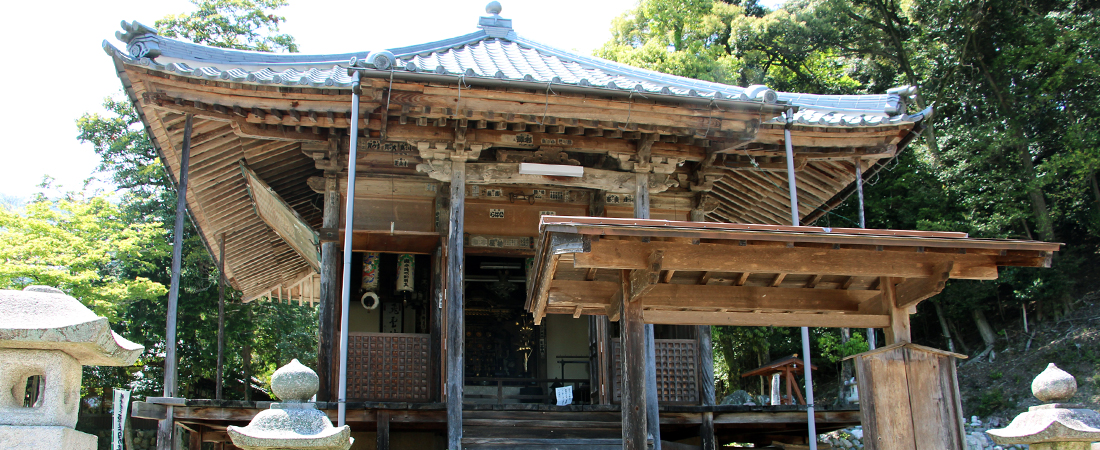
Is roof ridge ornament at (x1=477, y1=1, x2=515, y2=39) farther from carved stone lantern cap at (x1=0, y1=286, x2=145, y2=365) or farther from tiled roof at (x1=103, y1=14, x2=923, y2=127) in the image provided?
carved stone lantern cap at (x1=0, y1=286, x2=145, y2=365)

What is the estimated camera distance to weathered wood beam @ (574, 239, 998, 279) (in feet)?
18.4

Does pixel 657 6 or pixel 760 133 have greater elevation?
pixel 657 6

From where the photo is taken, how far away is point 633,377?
19.2 ft

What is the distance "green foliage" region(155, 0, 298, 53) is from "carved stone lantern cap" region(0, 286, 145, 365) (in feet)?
68.9

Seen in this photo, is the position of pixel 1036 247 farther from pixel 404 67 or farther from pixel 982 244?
pixel 404 67

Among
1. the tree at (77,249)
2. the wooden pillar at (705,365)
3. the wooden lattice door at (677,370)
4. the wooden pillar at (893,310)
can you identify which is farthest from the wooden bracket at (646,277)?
the tree at (77,249)

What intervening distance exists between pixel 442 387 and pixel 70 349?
570 centimetres

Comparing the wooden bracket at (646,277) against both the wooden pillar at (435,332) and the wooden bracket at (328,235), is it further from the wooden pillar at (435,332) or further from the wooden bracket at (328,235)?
the wooden bracket at (328,235)

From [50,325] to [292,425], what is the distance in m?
1.40

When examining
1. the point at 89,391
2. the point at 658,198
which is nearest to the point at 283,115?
the point at 658,198

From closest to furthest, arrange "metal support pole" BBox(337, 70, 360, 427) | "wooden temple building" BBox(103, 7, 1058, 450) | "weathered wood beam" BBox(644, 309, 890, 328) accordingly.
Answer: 1. "wooden temple building" BBox(103, 7, 1058, 450)
2. "weathered wood beam" BBox(644, 309, 890, 328)
3. "metal support pole" BBox(337, 70, 360, 427)

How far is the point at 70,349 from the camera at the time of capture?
4051mm

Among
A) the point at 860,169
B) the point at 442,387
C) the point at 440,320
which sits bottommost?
the point at 442,387

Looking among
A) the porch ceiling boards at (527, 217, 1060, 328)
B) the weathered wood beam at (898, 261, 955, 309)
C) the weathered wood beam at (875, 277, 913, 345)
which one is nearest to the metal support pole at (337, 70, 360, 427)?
the porch ceiling boards at (527, 217, 1060, 328)
